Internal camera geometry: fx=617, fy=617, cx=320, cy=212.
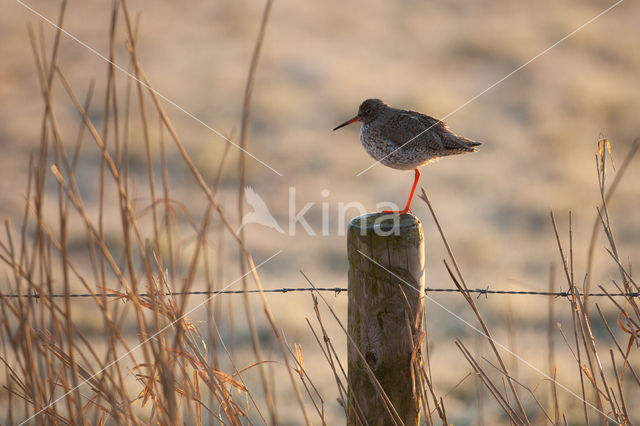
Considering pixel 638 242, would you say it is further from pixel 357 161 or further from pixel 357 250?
pixel 357 250

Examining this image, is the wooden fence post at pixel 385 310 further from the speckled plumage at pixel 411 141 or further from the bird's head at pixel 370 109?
the bird's head at pixel 370 109

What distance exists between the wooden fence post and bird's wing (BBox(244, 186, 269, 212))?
6.86 m

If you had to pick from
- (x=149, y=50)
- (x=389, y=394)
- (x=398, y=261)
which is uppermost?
(x=149, y=50)

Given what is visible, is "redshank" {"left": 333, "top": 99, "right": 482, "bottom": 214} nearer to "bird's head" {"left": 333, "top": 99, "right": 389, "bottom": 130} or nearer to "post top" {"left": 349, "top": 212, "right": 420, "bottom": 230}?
"bird's head" {"left": 333, "top": 99, "right": 389, "bottom": 130}

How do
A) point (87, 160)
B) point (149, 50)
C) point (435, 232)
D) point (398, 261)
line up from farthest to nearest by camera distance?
1. point (149, 50)
2. point (87, 160)
3. point (435, 232)
4. point (398, 261)

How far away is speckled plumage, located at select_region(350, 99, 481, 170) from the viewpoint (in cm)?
478

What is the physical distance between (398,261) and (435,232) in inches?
303

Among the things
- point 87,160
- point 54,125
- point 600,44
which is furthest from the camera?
point 600,44

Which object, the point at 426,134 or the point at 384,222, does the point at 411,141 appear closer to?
the point at 426,134

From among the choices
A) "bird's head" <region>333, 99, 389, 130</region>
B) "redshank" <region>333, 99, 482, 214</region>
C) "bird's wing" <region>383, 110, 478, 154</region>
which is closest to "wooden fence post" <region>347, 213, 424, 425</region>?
"redshank" <region>333, 99, 482, 214</region>

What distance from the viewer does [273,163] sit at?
39.4 ft

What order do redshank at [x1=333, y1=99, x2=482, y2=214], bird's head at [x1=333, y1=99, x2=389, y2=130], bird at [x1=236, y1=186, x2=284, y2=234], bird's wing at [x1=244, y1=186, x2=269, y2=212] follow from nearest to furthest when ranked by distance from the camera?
redshank at [x1=333, y1=99, x2=482, y2=214] → bird's head at [x1=333, y1=99, x2=389, y2=130] → bird's wing at [x1=244, y1=186, x2=269, y2=212] → bird at [x1=236, y1=186, x2=284, y2=234]

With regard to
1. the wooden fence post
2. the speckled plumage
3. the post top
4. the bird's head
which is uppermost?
the bird's head

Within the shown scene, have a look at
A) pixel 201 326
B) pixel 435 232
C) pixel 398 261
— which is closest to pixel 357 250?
pixel 398 261
